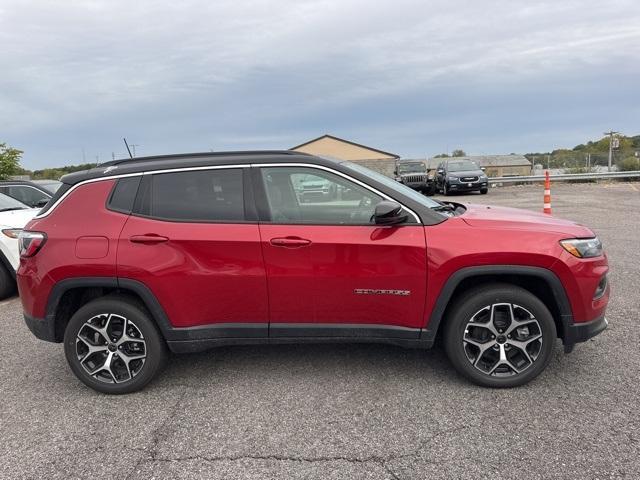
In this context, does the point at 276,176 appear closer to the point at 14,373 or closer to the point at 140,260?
the point at 140,260

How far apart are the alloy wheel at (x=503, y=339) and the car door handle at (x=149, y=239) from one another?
2260 millimetres

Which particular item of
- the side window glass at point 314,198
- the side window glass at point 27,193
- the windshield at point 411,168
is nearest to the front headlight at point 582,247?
the side window glass at point 314,198

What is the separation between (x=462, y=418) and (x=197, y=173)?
2.51 m

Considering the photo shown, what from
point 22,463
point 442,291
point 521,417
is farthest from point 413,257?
point 22,463

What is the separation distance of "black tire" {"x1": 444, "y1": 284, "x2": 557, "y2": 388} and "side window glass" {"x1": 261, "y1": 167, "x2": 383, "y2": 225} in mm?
956

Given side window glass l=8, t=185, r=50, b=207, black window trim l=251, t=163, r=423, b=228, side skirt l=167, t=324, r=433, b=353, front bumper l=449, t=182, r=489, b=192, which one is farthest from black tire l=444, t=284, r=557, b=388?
front bumper l=449, t=182, r=489, b=192

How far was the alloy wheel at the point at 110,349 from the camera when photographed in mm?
3393

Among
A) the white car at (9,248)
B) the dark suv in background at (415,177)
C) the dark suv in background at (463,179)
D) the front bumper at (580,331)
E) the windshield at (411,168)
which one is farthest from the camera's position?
the windshield at (411,168)

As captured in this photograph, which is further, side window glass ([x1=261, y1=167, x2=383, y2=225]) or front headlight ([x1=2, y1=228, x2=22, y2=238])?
front headlight ([x1=2, y1=228, x2=22, y2=238])

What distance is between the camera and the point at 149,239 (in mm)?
3268

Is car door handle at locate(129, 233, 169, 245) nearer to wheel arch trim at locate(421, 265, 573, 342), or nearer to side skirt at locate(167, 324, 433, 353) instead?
side skirt at locate(167, 324, 433, 353)

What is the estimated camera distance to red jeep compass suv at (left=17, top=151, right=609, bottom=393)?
10.3 ft

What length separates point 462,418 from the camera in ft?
9.64

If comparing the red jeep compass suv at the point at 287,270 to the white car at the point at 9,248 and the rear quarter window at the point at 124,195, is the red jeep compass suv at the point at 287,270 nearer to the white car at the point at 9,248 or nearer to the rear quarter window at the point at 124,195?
the rear quarter window at the point at 124,195
